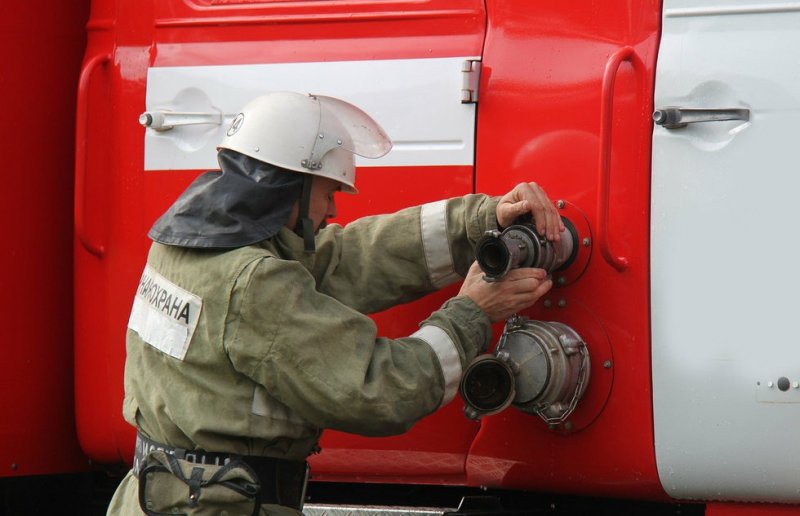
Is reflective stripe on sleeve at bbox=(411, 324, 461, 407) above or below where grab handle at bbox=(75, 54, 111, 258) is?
below

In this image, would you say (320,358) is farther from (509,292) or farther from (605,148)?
(605,148)

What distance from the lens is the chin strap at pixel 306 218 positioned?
8.32ft

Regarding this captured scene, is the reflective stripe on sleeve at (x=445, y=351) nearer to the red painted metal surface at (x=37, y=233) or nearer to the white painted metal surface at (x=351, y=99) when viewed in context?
the white painted metal surface at (x=351, y=99)

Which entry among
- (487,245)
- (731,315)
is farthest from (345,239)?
(731,315)

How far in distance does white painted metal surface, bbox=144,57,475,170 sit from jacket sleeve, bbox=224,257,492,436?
0.53m

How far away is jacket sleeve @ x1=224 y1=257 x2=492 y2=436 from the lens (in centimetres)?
236

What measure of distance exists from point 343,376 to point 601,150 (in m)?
0.69

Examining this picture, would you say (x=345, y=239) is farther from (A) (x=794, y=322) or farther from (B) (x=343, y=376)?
(A) (x=794, y=322)

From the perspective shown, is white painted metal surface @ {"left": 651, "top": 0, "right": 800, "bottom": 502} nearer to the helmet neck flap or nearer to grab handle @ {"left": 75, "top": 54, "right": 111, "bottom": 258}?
the helmet neck flap

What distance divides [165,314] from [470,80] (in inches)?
33.1

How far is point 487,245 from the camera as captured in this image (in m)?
2.52

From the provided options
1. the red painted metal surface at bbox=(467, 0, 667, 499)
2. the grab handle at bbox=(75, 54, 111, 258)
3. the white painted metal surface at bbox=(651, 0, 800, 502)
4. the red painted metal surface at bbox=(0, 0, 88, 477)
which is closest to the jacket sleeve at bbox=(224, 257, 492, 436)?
the red painted metal surface at bbox=(467, 0, 667, 499)

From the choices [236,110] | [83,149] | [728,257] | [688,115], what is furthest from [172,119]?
[728,257]

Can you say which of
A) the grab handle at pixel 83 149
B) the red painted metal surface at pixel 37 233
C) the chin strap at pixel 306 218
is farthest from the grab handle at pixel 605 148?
the red painted metal surface at pixel 37 233
